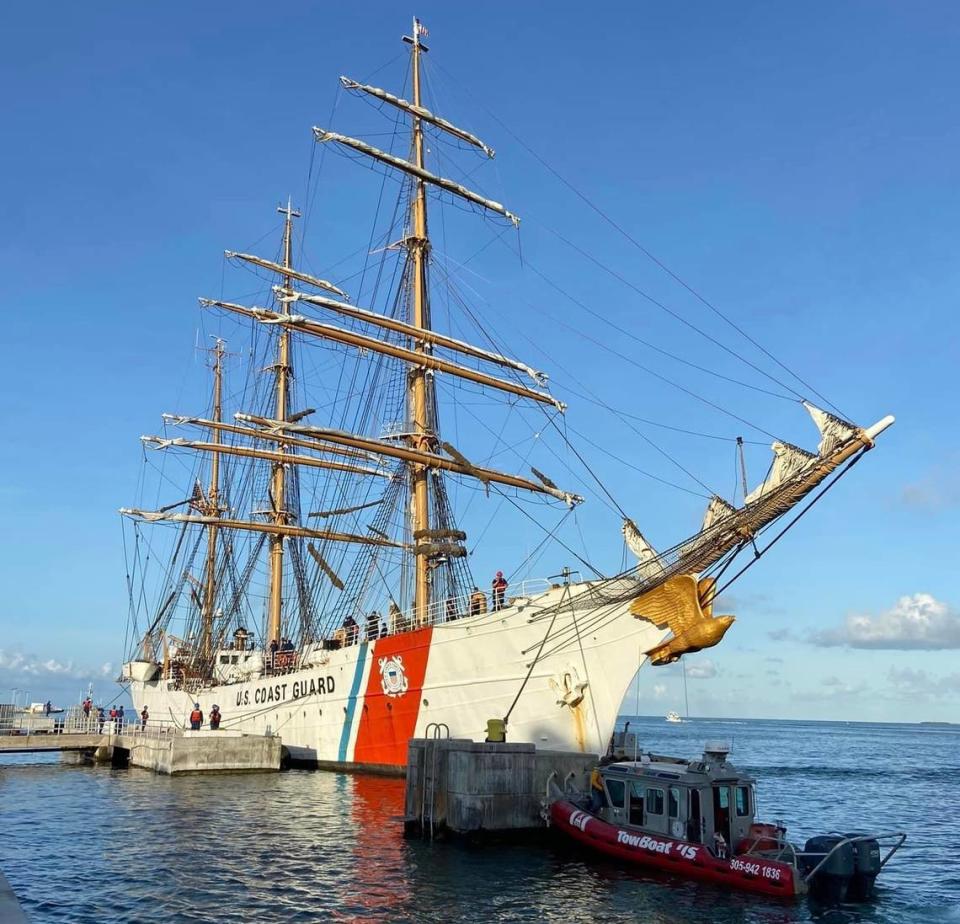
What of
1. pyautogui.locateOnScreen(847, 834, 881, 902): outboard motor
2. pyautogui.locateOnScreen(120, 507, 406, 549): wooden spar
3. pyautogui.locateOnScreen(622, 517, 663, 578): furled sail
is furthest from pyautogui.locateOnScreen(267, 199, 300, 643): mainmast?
pyautogui.locateOnScreen(847, 834, 881, 902): outboard motor

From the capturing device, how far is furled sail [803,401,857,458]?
21.0 metres

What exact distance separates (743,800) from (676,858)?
1.94m

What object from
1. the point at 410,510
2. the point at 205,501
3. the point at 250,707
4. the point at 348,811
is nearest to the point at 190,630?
the point at 205,501

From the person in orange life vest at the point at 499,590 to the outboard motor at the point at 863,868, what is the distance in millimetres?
12066

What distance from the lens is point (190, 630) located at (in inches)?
2194

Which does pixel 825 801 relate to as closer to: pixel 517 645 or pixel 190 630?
pixel 517 645

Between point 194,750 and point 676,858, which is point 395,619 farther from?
point 676,858

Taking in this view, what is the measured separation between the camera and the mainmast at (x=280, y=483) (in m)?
48.7

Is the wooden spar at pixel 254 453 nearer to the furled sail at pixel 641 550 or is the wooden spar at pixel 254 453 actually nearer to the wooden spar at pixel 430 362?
the wooden spar at pixel 430 362

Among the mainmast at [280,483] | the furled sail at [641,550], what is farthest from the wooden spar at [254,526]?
the furled sail at [641,550]

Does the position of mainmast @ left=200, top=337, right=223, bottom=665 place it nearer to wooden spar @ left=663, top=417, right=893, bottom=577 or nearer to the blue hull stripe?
the blue hull stripe

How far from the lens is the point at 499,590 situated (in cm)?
2784

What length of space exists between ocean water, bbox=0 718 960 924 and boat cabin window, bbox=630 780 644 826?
101 centimetres

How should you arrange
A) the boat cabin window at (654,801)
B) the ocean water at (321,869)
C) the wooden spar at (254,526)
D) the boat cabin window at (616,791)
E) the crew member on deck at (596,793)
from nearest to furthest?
the ocean water at (321,869), the boat cabin window at (654,801), the boat cabin window at (616,791), the crew member on deck at (596,793), the wooden spar at (254,526)
